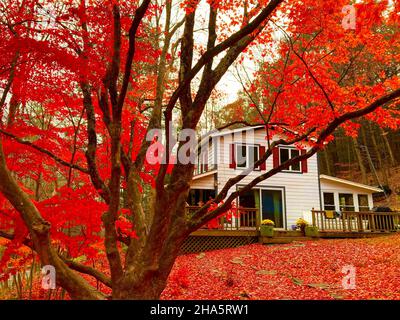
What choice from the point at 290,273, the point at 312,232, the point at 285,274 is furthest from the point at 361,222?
the point at 285,274

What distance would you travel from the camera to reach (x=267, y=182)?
20453 millimetres

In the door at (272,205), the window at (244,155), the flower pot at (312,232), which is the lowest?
the flower pot at (312,232)

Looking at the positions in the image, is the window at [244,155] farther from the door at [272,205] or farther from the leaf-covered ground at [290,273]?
the leaf-covered ground at [290,273]

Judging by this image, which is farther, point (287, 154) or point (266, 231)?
point (287, 154)

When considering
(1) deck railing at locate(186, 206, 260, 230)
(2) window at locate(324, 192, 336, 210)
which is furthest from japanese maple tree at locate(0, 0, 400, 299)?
(2) window at locate(324, 192, 336, 210)

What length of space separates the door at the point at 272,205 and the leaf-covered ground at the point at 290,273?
5.36 metres

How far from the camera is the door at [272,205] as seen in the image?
68.2 ft

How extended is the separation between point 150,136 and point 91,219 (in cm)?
205

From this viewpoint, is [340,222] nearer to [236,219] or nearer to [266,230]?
[266,230]

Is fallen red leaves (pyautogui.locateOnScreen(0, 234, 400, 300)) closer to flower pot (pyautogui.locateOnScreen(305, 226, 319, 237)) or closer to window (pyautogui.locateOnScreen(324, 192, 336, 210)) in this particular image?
flower pot (pyautogui.locateOnScreen(305, 226, 319, 237))

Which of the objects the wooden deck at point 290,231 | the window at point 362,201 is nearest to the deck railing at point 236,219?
the wooden deck at point 290,231

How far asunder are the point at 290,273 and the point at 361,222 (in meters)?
9.32
